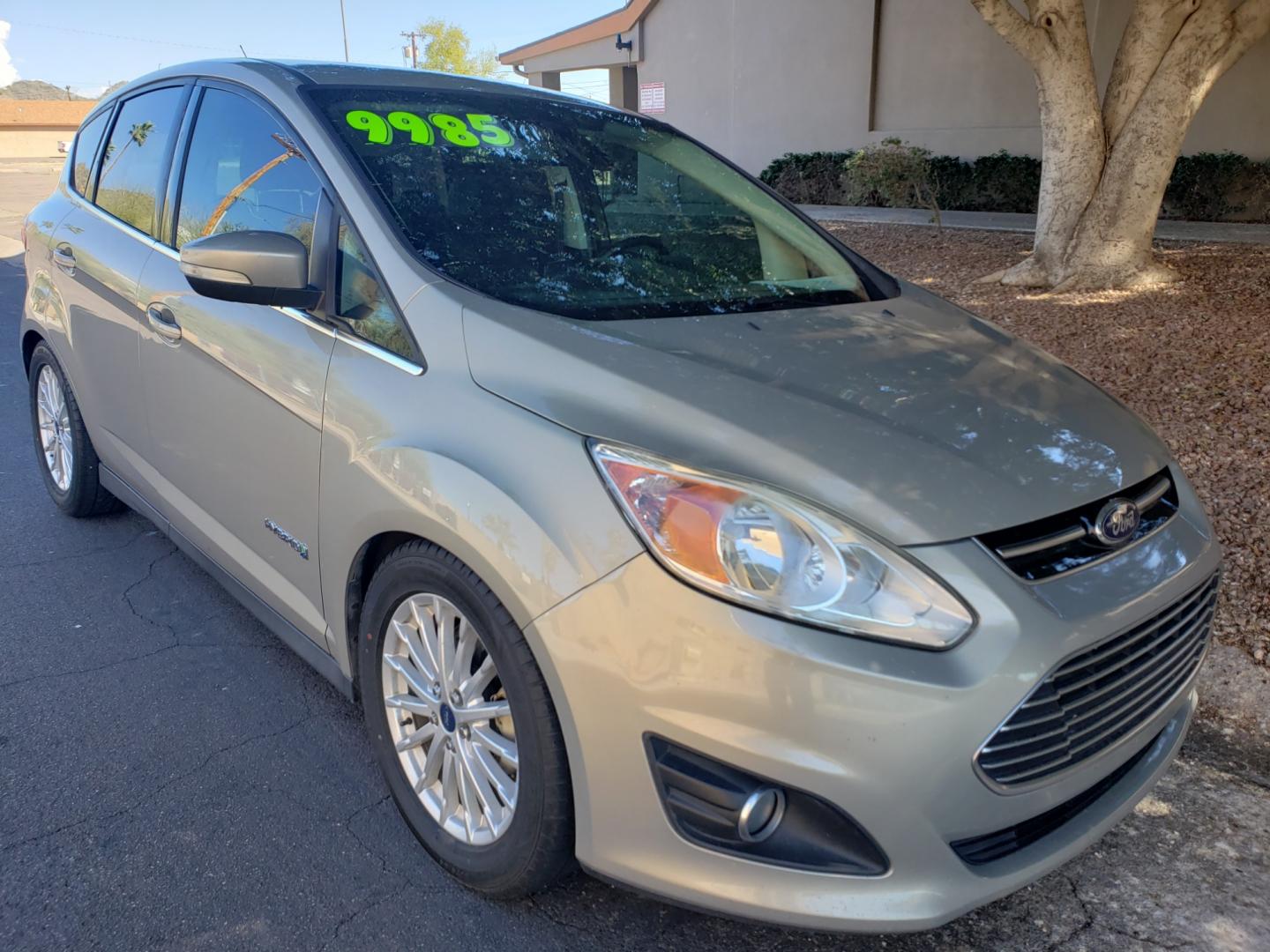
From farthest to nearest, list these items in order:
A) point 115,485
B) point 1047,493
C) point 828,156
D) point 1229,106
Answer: point 828,156 < point 1229,106 < point 115,485 < point 1047,493

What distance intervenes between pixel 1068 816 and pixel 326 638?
6.11 feet

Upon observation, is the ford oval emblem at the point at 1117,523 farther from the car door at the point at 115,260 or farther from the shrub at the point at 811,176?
the shrub at the point at 811,176

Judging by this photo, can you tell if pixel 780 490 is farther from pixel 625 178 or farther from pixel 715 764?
pixel 625 178

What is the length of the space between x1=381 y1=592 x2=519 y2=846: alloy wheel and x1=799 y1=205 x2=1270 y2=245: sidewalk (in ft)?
37.7

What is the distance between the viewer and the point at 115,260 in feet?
11.9

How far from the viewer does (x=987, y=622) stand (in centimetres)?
181

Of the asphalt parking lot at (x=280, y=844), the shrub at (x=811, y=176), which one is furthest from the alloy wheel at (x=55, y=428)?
the shrub at (x=811, y=176)

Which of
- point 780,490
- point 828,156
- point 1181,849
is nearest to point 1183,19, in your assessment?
point 1181,849

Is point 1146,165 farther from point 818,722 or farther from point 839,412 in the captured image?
point 818,722

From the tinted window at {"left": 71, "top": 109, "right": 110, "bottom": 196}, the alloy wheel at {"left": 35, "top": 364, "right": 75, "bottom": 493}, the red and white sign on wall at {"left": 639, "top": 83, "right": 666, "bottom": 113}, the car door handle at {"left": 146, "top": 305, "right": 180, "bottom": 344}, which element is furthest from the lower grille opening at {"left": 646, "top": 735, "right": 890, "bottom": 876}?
the red and white sign on wall at {"left": 639, "top": 83, "right": 666, "bottom": 113}

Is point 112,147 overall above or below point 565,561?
above

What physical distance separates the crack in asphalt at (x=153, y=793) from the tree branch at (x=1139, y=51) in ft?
27.1

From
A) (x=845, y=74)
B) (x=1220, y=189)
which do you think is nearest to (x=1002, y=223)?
(x=1220, y=189)

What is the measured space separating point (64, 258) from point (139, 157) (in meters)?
0.57
